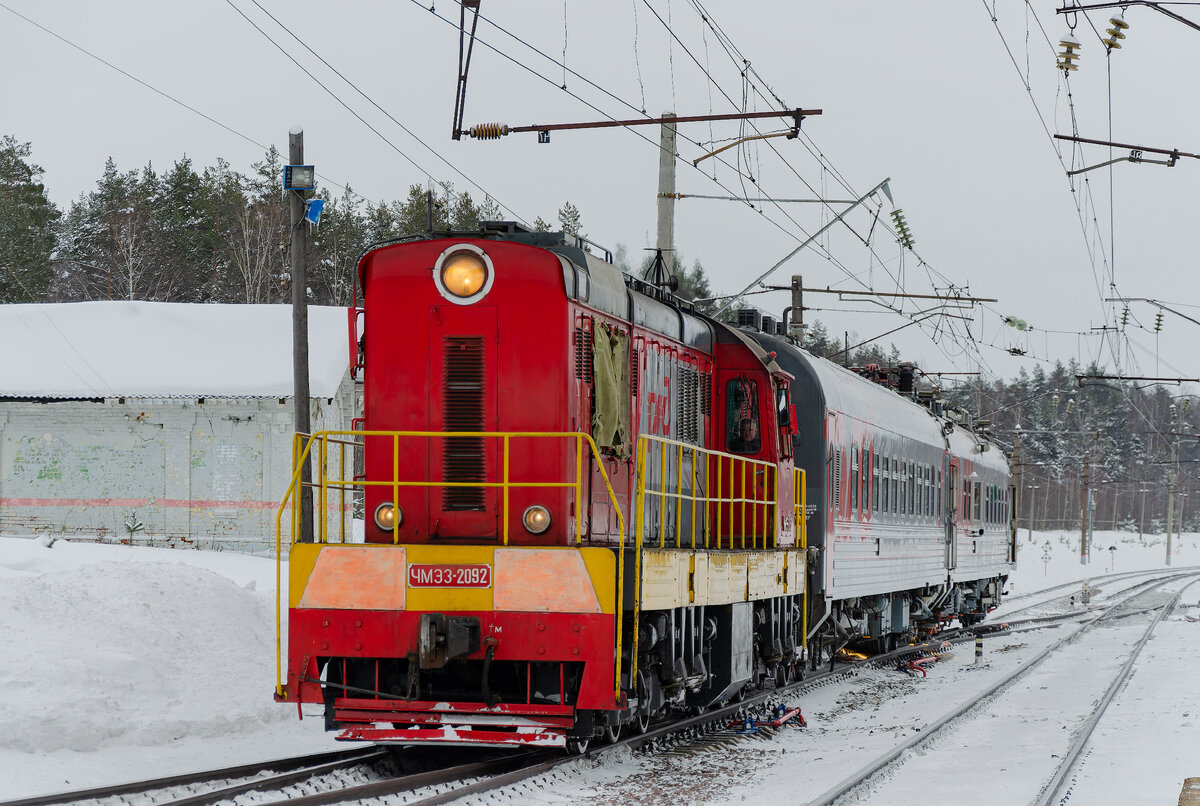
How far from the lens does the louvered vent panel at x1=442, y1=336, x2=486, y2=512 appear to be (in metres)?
9.28

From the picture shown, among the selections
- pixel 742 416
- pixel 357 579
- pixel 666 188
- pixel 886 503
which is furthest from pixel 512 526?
pixel 886 503

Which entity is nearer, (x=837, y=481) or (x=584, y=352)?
(x=584, y=352)

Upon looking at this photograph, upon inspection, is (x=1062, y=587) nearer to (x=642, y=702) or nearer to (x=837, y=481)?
(x=837, y=481)

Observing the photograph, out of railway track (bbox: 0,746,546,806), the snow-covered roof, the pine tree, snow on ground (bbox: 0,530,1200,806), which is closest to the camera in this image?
railway track (bbox: 0,746,546,806)

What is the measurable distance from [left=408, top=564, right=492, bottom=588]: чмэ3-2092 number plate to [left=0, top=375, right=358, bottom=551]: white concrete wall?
1529 centimetres

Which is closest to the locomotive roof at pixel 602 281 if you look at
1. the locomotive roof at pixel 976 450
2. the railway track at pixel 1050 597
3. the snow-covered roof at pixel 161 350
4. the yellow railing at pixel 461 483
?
the yellow railing at pixel 461 483

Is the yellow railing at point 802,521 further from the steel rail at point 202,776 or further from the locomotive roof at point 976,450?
the locomotive roof at point 976,450

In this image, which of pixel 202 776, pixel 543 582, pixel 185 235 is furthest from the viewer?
pixel 185 235

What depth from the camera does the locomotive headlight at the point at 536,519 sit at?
29.8 feet

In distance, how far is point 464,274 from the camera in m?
9.34

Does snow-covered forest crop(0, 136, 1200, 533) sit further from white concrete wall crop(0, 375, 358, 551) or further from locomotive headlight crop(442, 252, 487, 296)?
locomotive headlight crop(442, 252, 487, 296)

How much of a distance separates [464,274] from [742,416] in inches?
168

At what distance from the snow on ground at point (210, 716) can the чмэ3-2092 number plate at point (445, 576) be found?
1526mm

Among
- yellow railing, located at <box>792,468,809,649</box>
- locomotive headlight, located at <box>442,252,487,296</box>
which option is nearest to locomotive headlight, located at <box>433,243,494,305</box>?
locomotive headlight, located at <box>442,252,487,296</box>
